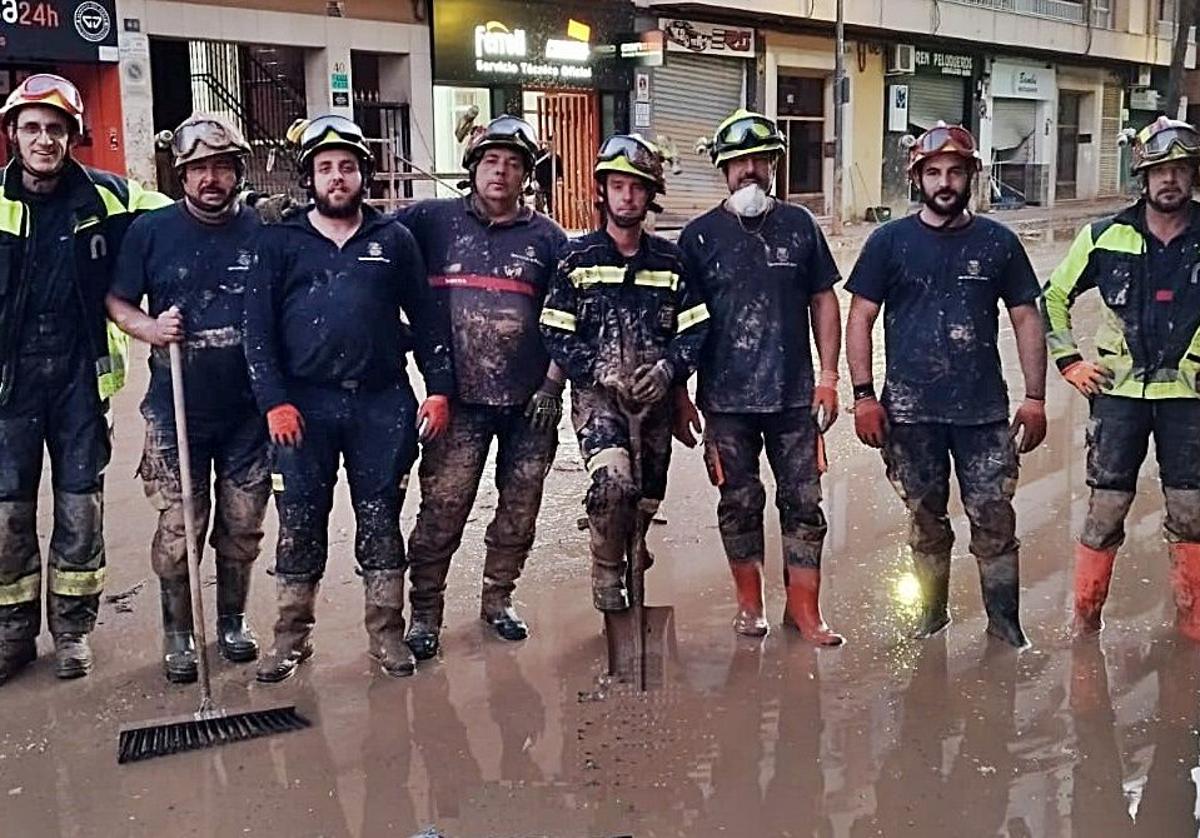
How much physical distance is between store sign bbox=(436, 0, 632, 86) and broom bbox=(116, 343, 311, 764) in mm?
16673

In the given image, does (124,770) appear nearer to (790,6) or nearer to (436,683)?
(436,683)

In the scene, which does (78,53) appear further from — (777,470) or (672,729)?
(672,729)

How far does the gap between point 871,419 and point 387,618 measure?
1900mm

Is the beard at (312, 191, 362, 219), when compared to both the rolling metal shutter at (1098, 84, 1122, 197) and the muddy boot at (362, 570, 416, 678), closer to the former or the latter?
the muddy boot at (362, 570, 416, 678)

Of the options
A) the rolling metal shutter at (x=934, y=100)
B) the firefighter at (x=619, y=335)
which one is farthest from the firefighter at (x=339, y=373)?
the rolling metal shutter at (x=934, y=100)

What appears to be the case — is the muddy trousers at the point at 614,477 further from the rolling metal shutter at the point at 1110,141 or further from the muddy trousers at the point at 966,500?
the rolling metal shutter at the point at 1110,141

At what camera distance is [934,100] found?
103 ft

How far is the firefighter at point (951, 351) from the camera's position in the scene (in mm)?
4820

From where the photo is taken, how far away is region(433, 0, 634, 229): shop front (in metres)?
20.7

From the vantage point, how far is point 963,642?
504 centimetres

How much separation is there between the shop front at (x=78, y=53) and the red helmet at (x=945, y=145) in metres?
12.5

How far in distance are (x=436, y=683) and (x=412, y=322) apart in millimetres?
1290

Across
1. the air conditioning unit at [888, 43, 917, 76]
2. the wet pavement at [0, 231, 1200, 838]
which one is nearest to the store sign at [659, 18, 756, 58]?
the air conditioning unit at [888, 43, 917, 76]

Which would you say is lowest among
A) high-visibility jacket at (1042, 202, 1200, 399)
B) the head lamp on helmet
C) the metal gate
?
high-visibility jacket at (1042, 202, 1200, 399)
